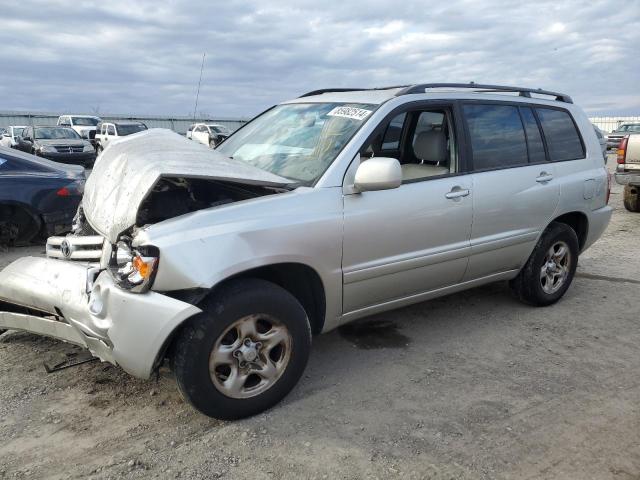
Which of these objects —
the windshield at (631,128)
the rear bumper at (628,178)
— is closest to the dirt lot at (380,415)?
the rear bumper at (628,178)

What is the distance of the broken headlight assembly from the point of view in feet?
8.79

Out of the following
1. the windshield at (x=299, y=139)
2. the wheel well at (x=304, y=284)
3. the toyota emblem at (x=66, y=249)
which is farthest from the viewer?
the windshield at (x=299, y=139)

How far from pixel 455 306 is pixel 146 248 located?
3.08 metres

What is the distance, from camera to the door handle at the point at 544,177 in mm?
4480

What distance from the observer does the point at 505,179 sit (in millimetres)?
4219

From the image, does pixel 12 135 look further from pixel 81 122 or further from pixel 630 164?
pixel 630 164

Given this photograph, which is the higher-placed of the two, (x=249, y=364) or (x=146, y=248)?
(x=146, y=248)

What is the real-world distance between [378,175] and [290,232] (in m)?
0.64

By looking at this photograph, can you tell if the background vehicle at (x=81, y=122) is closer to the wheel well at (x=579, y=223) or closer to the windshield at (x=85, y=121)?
the windshield at (x=85, y=121)

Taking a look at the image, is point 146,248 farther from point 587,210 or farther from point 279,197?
point 587,210

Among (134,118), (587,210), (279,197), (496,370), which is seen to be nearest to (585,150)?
(587,210)

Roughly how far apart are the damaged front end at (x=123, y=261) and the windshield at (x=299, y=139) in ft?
1.10

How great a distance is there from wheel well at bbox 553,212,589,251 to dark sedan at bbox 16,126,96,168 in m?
18.3

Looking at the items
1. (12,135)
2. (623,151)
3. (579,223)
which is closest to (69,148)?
(12,135)
